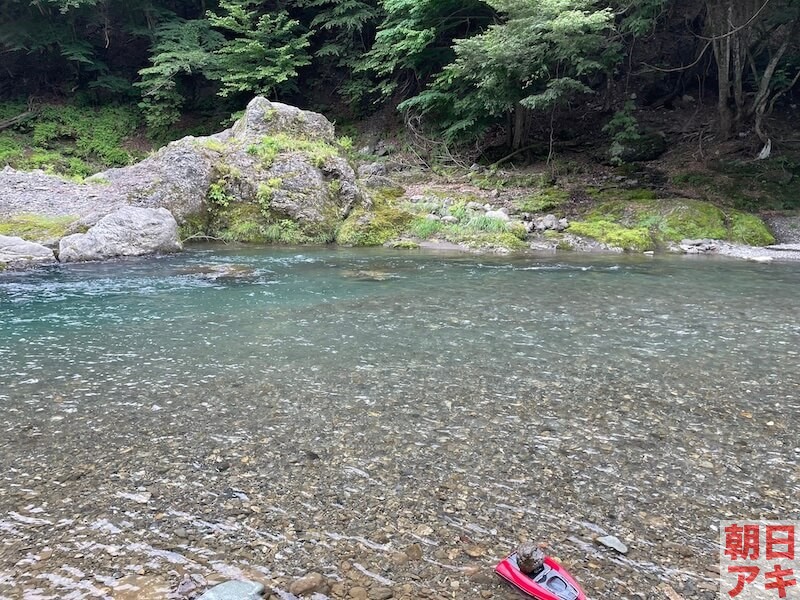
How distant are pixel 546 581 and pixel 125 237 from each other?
37.4 ft

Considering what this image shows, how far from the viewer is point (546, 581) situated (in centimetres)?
225

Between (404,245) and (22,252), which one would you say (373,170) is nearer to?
(404,245)

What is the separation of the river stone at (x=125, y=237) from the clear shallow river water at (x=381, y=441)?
349 cm

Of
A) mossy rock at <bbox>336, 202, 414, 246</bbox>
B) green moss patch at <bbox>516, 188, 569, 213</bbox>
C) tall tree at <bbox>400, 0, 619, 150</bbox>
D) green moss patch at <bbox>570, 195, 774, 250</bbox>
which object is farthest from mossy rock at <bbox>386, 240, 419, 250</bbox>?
tall tree at <bbox>400, 0, 619, 150</bbox>

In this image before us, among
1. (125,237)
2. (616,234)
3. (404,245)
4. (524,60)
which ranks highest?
(524,60)

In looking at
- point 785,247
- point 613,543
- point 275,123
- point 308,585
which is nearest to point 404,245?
point 275,123

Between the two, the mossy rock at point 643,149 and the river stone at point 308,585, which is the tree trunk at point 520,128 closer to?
the mossy rock at point 643,149

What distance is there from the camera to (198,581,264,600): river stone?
7.17 feet

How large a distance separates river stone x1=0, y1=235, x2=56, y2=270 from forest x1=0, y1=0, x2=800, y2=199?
12602mm

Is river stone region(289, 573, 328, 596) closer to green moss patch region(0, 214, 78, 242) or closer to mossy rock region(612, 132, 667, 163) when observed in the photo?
green moss patch region(0, 214, 78, 242)

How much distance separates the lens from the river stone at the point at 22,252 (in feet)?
32.8

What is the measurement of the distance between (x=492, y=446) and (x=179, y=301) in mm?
5578

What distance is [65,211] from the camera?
1234 cm

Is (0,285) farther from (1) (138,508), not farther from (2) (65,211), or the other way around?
(1) (138,508)
